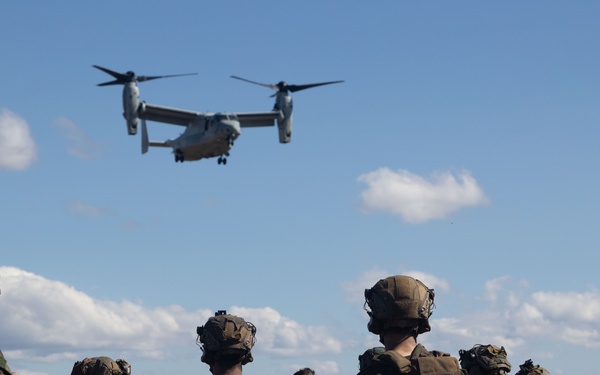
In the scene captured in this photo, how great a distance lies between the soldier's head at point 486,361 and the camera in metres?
13.1

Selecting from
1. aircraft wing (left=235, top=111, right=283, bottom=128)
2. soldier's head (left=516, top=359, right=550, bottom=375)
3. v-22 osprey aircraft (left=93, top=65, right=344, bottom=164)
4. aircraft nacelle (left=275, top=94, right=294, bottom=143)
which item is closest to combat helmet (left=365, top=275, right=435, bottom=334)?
soldier's head (left=516, top=359, right=550, bottom=375)

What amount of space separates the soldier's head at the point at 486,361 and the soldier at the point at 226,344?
3884mm

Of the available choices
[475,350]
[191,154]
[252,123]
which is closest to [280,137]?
[252,123]

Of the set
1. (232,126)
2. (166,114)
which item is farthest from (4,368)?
(166,114)

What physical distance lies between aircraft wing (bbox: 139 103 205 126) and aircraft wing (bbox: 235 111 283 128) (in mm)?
5425

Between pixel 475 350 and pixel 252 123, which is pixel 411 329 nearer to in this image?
pixel 475 350

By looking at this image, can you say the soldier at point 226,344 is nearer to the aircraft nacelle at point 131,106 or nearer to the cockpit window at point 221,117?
the cockpit window at point 221,117

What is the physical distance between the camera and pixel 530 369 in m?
14.9

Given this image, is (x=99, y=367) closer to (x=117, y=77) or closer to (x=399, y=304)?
(x=399, y=304)

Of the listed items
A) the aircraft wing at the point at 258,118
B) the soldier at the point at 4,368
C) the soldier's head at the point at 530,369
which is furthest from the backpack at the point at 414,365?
the aircraft wing at the point at 258,118

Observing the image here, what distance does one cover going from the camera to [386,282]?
8.82 meters

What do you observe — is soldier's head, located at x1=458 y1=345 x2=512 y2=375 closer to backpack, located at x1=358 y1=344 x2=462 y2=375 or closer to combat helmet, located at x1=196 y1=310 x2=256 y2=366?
combat helmet, located at x1=196 y1=310 x2=256 y2=366

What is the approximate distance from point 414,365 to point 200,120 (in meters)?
84.6

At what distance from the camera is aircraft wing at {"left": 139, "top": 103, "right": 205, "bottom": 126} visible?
96125 millimetres
